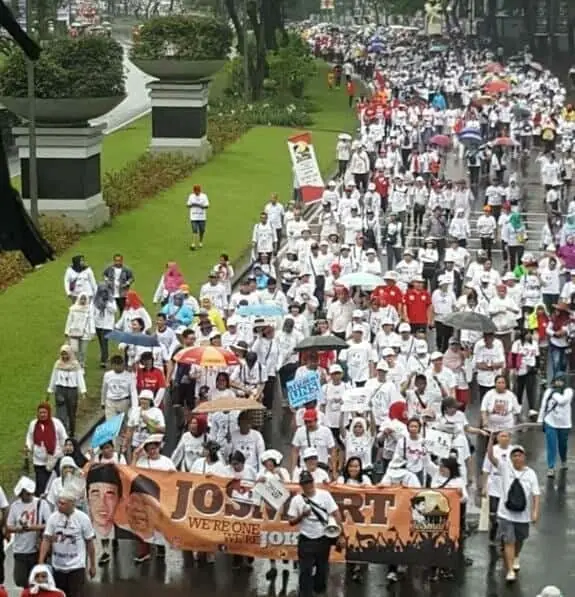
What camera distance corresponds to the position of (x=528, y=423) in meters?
19.1

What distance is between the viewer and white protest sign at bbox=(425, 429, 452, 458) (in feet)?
48.2

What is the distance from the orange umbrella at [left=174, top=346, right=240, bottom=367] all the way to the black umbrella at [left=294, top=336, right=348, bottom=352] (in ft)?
3.12

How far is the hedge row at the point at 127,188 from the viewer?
2833 cm

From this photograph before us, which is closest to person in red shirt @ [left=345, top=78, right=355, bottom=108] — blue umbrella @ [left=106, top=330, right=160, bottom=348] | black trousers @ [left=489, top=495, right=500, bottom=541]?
blue umbrella @ [left=106, top=330, right=160, bottom=348]

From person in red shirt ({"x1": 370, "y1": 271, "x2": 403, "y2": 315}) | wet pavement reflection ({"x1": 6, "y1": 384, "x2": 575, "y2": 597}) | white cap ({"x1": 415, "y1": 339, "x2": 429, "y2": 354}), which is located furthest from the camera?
person in red shirt ({"x1": 370, "y1": 271, "x2": 403, "y2": 315})

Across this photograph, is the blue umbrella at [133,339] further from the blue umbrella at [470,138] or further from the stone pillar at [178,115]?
the stone pillar at [178,115]

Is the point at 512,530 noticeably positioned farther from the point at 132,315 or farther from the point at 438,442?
the point at 132,315

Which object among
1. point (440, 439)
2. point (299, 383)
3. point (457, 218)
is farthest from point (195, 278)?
point (440, 439)

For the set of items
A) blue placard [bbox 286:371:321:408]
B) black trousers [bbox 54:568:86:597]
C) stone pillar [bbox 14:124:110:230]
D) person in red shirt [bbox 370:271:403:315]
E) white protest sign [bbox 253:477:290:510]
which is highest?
white protest sign [bbox 253:477:290:510]

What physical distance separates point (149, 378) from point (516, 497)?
15.4 ft

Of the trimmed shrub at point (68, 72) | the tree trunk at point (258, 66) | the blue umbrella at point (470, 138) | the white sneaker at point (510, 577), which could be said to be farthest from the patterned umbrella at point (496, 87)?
the white sneaker at point (510, 577)

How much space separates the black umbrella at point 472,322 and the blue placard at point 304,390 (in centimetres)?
269

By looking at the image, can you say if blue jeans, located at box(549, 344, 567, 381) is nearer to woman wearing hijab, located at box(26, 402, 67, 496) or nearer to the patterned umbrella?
woman wearing hijab, located at box(26, 402, 67, 496)

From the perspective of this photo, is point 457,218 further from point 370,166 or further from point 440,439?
point 440,439
